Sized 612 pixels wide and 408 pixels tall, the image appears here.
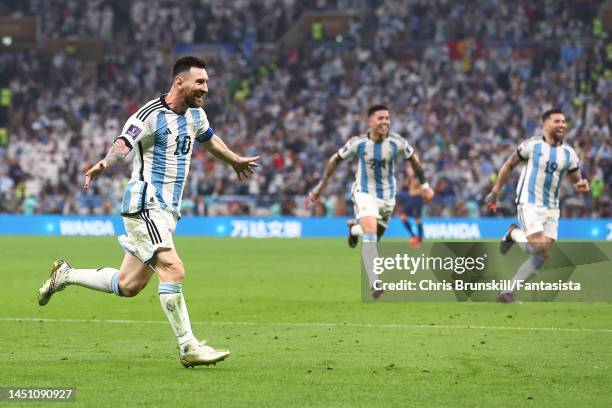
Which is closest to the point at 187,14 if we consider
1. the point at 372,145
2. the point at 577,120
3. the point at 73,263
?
the point at 577,120

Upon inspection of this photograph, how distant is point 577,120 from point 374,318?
25538 mm

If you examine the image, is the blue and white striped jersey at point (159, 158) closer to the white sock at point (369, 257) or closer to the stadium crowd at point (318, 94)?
the white sock at point (369, 257)

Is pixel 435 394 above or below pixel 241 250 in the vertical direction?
above

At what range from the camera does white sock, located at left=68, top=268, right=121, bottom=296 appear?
973 cm

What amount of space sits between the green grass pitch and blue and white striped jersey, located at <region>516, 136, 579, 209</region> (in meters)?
1.39

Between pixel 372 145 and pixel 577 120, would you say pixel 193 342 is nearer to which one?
pixel 372 145

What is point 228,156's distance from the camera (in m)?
9.89

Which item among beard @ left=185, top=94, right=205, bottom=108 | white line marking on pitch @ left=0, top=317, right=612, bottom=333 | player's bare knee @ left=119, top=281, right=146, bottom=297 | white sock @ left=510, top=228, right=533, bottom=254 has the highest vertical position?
beard @ left=185, top=94, right=205, bottom=108

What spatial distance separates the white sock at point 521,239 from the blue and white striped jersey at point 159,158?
6.69 meters

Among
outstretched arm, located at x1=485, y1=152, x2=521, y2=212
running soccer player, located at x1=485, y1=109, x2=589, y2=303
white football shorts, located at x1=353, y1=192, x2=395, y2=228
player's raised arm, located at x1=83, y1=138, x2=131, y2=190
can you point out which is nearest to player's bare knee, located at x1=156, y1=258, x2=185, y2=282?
player's raised arm, located at x1=83, y1=138, x2=131, y2=190

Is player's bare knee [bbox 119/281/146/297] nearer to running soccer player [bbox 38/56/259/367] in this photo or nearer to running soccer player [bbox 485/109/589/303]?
running soccer player [bbox 38/56/259/367]

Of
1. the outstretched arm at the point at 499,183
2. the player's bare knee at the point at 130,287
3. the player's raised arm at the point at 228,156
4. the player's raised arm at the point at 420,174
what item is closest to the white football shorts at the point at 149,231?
the player's bare knee at the point at 130,287

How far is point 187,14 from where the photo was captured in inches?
1823

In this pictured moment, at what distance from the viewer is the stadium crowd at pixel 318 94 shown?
119 ft
